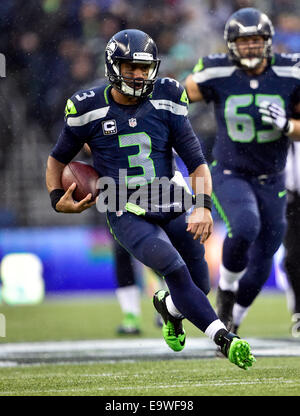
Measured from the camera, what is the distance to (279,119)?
5516 millimetres

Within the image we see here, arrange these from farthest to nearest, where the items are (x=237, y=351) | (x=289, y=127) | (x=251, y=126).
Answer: (x=251, y=126) < (x=289, y=127) < (x=237, y=351)

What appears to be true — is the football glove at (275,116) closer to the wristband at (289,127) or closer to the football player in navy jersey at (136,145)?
A: the wristband at (289,127)

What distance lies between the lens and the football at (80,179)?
4660 millimetres

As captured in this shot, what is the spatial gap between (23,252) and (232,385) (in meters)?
6.73

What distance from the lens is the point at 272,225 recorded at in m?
5.70

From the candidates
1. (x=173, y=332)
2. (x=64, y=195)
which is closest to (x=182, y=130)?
(x=64, y=195)

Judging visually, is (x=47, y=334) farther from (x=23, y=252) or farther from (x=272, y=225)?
(x=23, y=252)

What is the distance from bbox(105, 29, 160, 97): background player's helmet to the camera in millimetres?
4512

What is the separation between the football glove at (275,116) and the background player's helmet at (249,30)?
0.28 metres

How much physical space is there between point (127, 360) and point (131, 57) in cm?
191

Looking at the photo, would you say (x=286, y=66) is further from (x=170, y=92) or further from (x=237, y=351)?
(x=237, y=351)

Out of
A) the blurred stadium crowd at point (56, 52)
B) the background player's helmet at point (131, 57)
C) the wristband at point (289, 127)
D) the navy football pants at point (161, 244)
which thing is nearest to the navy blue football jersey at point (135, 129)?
the background player's helmet at point (131, 57)

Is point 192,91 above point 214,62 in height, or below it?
below

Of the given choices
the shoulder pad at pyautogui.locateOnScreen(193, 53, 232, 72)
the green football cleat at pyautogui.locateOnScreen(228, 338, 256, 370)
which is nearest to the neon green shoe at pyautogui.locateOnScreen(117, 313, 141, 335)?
the shoulder pad at pyautogui.locateOnScreen(193, 53, 232, 72)
